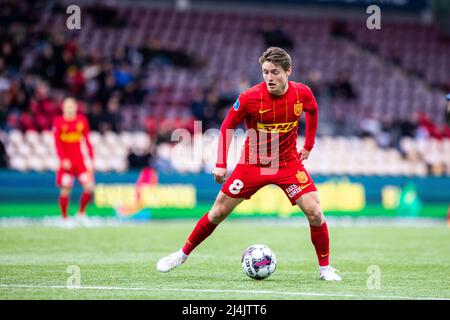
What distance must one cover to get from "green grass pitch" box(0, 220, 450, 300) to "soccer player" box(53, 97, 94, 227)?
88cm

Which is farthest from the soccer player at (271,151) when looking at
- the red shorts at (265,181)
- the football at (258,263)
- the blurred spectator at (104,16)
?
the blurred spectator at (104,16)

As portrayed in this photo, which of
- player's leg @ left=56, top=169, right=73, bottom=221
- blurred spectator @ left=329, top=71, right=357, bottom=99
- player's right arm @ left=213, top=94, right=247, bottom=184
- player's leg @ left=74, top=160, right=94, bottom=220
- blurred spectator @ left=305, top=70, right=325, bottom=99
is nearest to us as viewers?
player's right arm @ left=213, top=94, right=247, bottom=184

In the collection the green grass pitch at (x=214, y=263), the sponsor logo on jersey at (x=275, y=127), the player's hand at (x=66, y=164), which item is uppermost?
the sponsor logo on jersey at (x=275, y=127)

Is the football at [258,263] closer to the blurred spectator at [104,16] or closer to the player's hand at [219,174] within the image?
the player's hand at [219,174]

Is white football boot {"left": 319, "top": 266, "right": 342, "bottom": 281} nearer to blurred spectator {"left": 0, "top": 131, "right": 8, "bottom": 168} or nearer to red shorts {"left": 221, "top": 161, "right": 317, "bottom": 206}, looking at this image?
red shorts {"left": 221, "top": 161, "right": 317, "bottom": 206}

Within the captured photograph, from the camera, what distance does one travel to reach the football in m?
9.74

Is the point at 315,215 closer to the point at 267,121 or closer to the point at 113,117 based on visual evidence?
the point at 267,121

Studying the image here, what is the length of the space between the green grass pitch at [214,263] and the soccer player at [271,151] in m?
0.68

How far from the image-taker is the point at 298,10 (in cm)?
3462

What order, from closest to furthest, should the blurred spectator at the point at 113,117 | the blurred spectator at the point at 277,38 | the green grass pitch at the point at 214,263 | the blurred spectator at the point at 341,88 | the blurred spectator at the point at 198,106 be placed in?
the green grass pitch at the point at 214,263, the blurred spectator at the point at 113,117, the blurred spectator at the point at 198,106, the blurred spectator at the point at 341,88, the blurred spectator at the point at 277,38

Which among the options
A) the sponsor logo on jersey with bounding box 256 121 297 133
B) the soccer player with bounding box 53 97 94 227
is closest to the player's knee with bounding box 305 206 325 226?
the sponsor logo on jersey with bounding box 256 121 297 133

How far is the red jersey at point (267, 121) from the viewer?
954 centimetres

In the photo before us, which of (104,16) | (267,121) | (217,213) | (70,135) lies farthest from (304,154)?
(104,16)

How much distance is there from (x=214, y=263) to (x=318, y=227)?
2.36 metres
